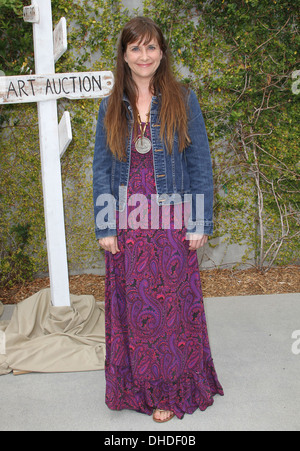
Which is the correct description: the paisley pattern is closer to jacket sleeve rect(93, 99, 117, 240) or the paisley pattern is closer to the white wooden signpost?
jacket sleeve rect(93, 99, 117, 240)

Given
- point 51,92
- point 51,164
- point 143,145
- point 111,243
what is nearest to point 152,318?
point 111,243

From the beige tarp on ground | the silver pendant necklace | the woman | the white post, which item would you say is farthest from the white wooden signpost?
the silver pendant necklace

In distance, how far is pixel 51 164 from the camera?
106 inches

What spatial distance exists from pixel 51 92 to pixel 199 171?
3.96ft

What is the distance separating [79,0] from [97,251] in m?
2.18

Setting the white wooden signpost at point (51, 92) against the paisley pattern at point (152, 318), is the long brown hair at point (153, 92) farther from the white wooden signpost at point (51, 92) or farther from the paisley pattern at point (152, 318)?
the white wooden signpost at point (51, 92)

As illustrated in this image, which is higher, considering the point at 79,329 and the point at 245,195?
the point at 245,195

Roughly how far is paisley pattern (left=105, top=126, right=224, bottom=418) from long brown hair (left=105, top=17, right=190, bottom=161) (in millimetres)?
97

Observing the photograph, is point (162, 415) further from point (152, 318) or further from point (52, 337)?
point (52, 337)

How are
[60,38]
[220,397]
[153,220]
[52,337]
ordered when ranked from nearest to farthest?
[153,220] → [220,397] → [60,38] → [52,337]

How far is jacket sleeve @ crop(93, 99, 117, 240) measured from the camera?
194 centimetres
